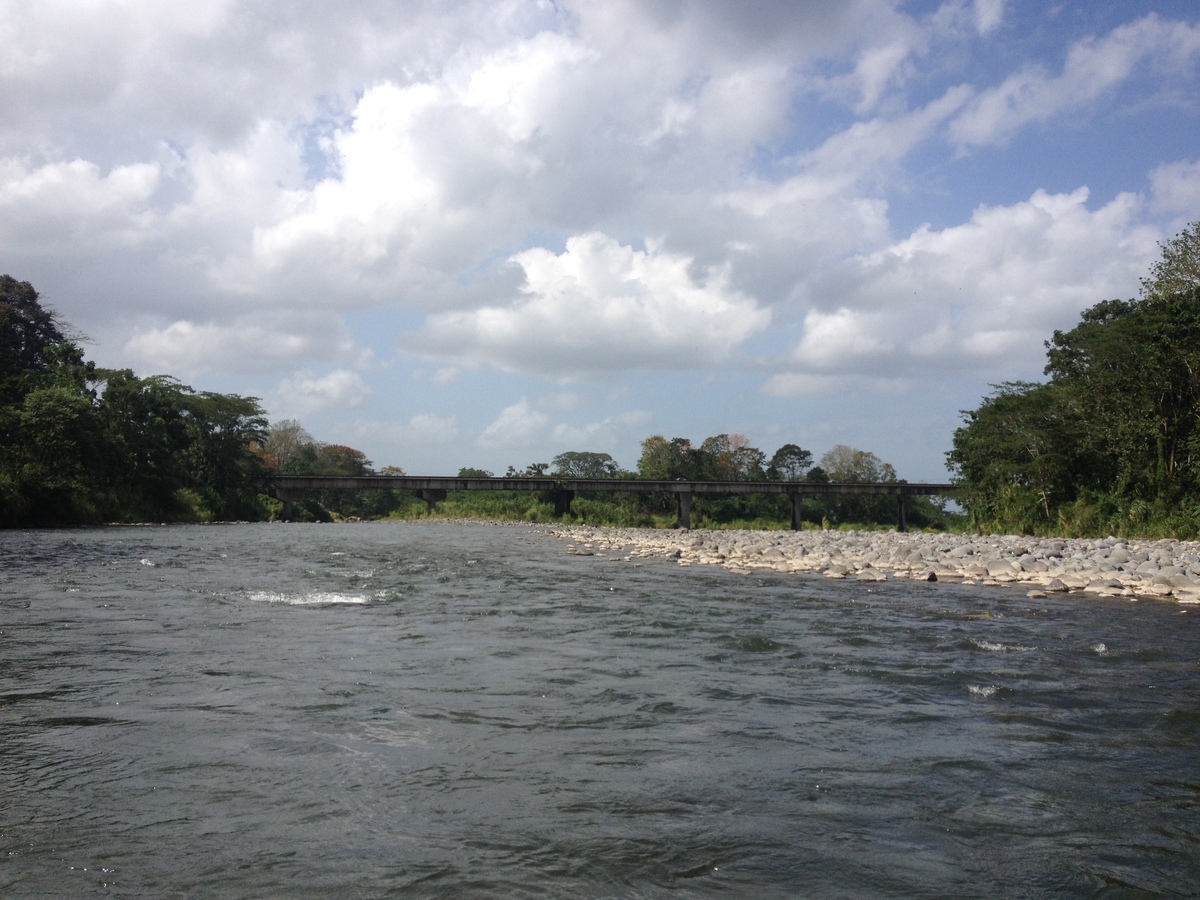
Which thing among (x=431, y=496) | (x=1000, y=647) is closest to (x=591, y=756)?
(x=1000, y=647)

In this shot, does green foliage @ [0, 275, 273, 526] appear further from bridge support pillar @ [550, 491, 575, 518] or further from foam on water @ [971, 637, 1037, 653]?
foam on water @ [971, 637, 1037, 653]

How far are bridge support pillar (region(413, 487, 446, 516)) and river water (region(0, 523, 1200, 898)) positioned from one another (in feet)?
195

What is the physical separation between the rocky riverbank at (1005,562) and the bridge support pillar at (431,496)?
153 feet

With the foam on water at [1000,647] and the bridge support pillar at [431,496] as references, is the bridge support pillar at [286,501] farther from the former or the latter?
the foam on water at [1000,647]

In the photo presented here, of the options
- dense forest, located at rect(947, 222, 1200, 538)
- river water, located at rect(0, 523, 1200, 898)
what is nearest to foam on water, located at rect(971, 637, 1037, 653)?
river water, located at rect(0, 523, 1200, 898)

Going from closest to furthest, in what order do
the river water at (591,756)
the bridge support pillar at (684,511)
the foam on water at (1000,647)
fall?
the river water at (591,756), the foam on water at (1000,647), the bridge support pillar at (684,511)

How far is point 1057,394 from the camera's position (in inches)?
1118

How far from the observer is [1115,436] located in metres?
24.8

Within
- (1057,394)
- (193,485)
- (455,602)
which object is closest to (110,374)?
(193,485)

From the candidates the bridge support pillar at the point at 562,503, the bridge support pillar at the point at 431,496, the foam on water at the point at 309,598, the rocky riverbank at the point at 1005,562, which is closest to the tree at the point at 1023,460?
the rocky riverbank at the point at 1005,562

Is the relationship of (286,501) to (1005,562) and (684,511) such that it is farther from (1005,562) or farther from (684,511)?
(1005,562)

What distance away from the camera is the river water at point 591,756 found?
333 cm

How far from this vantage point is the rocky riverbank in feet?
43.0

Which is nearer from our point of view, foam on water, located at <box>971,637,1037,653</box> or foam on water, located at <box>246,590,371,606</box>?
foam on water, located at <box>971,637,1037,653</box>
